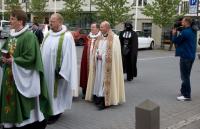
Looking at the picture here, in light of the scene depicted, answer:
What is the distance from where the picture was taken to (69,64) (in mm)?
6922

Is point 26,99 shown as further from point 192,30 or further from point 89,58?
point 192,30

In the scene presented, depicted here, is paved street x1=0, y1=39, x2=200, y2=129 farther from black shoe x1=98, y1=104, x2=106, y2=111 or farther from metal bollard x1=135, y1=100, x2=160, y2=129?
metal bollard x1=135, y1=100, x2=160, y2=129

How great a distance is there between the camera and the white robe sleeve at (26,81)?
559 centimetres

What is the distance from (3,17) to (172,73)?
33066 mm

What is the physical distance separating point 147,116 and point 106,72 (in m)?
3.90

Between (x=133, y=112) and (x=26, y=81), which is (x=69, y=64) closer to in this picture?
(x=26, y=81)

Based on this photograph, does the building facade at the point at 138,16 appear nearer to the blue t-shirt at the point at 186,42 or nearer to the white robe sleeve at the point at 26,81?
the blue t-shirt at the point at 186,42

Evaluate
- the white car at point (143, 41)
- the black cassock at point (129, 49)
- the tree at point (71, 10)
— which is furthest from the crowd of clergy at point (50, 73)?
the tree at point (71, 10)

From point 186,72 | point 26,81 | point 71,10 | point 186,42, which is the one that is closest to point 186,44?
point 186,42

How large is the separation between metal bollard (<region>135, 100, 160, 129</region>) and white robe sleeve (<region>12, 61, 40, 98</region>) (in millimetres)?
1664

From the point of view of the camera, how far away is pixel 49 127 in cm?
681

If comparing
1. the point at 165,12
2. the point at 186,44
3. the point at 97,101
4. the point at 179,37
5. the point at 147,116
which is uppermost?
the point at 165,12

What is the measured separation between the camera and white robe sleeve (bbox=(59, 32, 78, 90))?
22.5ft

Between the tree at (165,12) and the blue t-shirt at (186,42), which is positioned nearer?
the blue t-shirt at (186,42)
